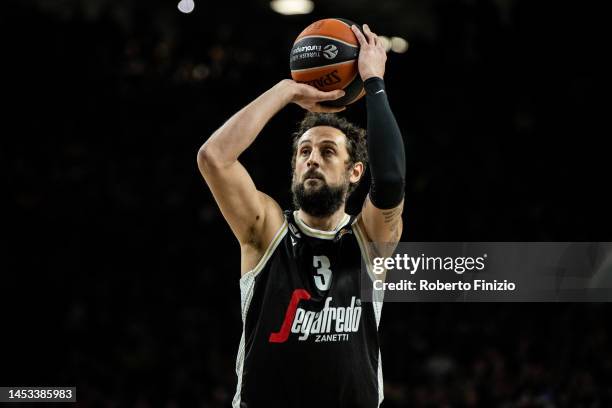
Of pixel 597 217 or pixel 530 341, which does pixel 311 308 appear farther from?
pixel 597 217

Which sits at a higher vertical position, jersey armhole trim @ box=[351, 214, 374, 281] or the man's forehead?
the man's forehead

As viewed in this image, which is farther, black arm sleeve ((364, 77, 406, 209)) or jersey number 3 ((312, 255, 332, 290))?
jersey number 3 ((312, 255, 332, 290))

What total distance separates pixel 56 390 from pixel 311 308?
277 inches

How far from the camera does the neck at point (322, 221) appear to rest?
396cm

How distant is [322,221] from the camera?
397cm

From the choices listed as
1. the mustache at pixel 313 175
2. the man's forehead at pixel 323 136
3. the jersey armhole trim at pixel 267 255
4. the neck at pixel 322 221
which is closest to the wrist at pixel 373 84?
the man's forehead at pixel 323 136

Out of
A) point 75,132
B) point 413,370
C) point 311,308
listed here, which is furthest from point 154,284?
point 311,308

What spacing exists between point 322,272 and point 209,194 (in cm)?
779

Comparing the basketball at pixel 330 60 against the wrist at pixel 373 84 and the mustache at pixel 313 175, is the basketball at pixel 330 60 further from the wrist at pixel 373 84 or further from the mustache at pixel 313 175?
the mustache at pixel 313 175

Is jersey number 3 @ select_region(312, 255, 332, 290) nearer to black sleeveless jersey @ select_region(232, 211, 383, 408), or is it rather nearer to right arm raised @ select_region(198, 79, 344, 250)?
black sleeveless jersey @ select_region(232, 211, 383, 408)

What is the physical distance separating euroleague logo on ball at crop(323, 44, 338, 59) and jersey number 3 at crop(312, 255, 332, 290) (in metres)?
0.92

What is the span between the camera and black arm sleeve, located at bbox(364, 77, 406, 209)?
141 inches

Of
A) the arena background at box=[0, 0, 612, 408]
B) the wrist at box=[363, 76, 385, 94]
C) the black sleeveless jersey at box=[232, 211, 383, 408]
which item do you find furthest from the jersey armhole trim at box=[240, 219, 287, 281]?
the arena background at box=[0, 0, 612, 408]

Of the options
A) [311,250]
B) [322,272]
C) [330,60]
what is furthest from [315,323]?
[330,60]
